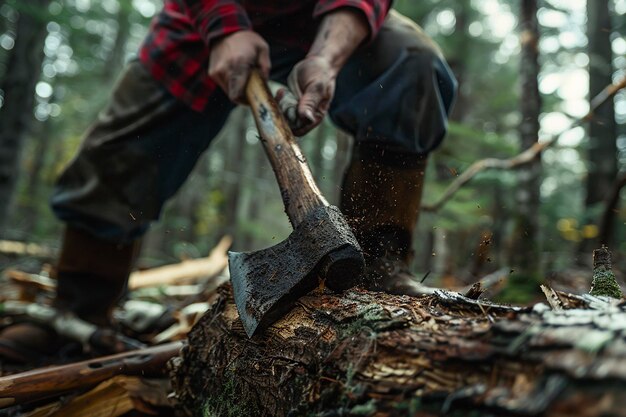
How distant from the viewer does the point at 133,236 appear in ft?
8.54

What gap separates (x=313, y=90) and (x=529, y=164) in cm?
337

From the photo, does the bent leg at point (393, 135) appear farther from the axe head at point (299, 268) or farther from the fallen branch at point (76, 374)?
the fallen branch at point (76, 374)

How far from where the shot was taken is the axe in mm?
1270

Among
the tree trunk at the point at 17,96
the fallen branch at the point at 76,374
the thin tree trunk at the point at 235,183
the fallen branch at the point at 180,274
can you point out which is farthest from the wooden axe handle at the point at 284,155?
the thin tree trunk at the point at 235,183

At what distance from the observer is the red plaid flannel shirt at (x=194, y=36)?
224 cm

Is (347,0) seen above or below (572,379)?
above

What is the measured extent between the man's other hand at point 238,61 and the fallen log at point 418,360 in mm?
895

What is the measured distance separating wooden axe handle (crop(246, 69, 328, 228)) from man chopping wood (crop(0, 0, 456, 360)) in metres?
0.08

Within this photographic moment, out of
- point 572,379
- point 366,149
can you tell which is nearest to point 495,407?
point 572,379

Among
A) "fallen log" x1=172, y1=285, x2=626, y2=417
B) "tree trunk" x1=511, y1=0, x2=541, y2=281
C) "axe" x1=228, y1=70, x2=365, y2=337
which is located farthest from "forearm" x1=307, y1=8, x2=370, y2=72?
"tree trunk" x1=511, y1=0, x2=541, y2=281

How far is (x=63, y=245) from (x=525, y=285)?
3191mm

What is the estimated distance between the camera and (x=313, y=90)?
1.77 m

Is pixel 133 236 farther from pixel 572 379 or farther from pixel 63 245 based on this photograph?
pixel 572 379

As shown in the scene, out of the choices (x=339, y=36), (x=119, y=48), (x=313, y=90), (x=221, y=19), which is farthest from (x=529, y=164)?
(x=119, y=48)
